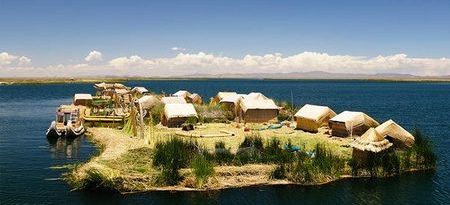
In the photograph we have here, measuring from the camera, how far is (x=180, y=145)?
2914cm

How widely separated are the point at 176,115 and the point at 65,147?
1066 centimetres

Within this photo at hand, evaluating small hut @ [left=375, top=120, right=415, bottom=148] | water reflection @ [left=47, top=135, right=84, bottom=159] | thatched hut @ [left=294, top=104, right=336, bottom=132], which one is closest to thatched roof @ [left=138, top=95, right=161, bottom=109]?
water reflection @ [left=47, top=135, right=84, bottom=159]

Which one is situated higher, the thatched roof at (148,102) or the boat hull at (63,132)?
the thatched roof at (148,102)

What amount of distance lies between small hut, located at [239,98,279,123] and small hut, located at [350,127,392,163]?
1894cm

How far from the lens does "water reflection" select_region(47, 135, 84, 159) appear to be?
35.6m

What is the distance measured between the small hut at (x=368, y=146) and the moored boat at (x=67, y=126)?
86.4 ft

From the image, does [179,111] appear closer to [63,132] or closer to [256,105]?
[256,105]

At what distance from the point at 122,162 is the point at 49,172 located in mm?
5592

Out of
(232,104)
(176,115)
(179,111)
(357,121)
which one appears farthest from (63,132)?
(357,121)

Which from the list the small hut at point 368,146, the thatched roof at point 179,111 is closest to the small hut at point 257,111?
the thatched roof at point 179,111

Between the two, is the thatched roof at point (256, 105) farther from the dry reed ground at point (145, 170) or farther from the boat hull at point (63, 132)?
the boat hull at point (63, 132)

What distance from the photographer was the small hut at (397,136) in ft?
104

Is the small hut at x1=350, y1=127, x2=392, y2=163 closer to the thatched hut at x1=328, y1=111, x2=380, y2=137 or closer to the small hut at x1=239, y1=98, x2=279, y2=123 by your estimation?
the thatched hut at x1=328, y1=111, x2=380, y2=137

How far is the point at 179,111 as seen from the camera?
1783 inches
